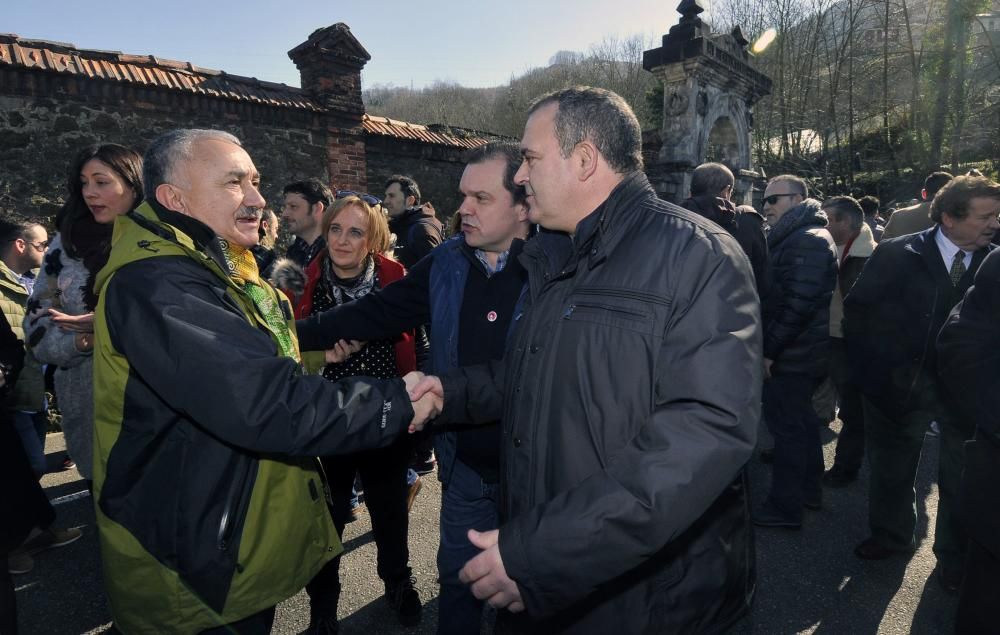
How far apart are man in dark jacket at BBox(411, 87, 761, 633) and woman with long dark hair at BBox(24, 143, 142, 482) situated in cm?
244

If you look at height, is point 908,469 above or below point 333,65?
below

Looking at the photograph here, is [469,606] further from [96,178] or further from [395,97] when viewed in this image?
[395,97]

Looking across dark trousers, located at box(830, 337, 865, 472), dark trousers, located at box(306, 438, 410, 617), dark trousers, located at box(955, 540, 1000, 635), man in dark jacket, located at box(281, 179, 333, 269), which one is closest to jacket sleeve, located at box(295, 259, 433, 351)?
dark trousers, located at box(306, 438, 410, 617)

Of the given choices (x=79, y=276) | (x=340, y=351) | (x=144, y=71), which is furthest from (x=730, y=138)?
(x=79, y=276)

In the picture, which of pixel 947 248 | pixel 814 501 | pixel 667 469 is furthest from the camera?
pixel 814 501

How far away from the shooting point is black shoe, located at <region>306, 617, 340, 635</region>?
2697 millimetres

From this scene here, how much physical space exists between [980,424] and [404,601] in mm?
2619

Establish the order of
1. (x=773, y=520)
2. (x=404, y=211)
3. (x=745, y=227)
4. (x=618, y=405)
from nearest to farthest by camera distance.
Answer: (x=618, y=405) < (x=773, y=520) < (x=745, y=227) < (x=404, y=211)

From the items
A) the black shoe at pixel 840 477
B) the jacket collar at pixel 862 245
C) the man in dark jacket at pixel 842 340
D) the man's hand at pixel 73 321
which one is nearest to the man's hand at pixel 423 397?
the man's hand at pixel 73 321

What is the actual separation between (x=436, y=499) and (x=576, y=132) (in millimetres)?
3391

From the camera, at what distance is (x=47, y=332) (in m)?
2.92

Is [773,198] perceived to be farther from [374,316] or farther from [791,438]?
[374,316]

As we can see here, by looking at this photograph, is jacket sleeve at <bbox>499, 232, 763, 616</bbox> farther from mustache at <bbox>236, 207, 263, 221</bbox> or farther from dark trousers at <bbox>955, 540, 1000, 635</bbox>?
dark trousers at <bbox>955, 540, 1000, 635</bbox>

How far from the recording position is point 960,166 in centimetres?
2119
